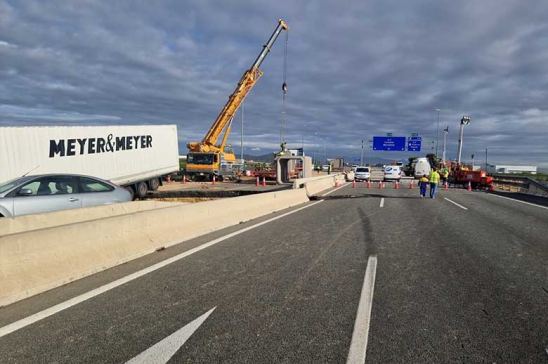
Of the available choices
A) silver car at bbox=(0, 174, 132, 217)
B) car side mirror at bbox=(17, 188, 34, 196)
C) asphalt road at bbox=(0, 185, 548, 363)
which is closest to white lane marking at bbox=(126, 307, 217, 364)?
asphalt road at bbox=(0, 185, 548, 363)

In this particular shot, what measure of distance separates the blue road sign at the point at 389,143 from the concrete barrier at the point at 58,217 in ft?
184

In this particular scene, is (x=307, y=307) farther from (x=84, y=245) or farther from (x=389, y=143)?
(x=389, y=143)

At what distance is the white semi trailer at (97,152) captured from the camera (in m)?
16.4

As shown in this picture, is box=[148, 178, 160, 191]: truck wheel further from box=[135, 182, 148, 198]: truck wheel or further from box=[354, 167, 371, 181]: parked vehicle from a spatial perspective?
box=[354, 167, 371, 181]: parked vehicle

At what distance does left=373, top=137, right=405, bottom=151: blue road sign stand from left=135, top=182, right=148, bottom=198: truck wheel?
45.6m

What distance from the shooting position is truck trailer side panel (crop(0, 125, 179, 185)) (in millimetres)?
16406

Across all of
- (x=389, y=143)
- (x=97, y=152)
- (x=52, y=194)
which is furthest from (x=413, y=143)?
(x=52, y=194)

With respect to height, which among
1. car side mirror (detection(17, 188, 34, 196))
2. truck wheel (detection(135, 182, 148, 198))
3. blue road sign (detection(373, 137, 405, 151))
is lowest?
truck wheel (detection(135, 182, 148, 198))

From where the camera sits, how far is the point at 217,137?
37.8 m

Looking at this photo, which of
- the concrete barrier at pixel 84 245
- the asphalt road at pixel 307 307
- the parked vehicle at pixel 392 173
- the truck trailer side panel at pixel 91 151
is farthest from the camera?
the parked vehicle at pixel 392 173

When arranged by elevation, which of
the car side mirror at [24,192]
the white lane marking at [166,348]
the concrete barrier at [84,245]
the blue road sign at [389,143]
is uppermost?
the blue road sign at [389,143]

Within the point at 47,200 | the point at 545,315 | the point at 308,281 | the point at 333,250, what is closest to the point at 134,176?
the point at 47,200

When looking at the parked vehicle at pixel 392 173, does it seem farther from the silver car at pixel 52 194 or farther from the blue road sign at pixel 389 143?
the silver car at pixel 52 194

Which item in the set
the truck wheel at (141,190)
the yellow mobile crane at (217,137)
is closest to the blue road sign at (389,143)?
the yellow mobile crane at (217,137)
